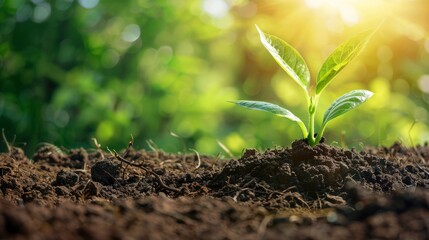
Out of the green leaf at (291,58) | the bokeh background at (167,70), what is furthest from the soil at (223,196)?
the bokeh background at (167,70)

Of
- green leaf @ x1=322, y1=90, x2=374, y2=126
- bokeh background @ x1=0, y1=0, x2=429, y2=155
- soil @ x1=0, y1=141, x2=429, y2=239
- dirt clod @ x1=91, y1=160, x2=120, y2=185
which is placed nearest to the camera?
soil @ x1=0, y1=141, x2=429, y2=239

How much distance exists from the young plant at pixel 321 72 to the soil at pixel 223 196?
0.12 meters

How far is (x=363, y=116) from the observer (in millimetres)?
6012

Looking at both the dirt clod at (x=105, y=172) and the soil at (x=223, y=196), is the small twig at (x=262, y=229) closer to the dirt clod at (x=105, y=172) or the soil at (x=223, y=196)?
the soil at (x=223, y=196)

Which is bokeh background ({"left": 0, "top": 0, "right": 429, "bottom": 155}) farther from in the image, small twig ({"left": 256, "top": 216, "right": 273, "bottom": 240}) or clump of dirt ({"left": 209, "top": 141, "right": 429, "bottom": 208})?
small twig ({"left": 256, "top": 216, "right": 273, "bottom": 240})

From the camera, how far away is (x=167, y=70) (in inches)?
256

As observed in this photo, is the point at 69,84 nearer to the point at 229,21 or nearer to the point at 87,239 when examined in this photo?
the point at 229,21

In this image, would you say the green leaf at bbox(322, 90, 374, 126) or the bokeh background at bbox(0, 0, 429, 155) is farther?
the bokeh background at bbox(0, 0, 429, 155)

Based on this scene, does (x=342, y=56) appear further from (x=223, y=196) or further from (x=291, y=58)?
(x=223, y=196)

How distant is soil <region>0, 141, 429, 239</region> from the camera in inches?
56.6

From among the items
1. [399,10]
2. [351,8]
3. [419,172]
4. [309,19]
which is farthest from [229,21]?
[419,172]

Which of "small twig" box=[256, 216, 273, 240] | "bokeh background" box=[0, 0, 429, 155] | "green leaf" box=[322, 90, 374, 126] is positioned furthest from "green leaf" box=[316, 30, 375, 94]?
"bokeh background" box=[0, 0, 429, 155]

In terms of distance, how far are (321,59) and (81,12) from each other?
2509 millimetres

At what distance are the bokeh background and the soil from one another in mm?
2621
